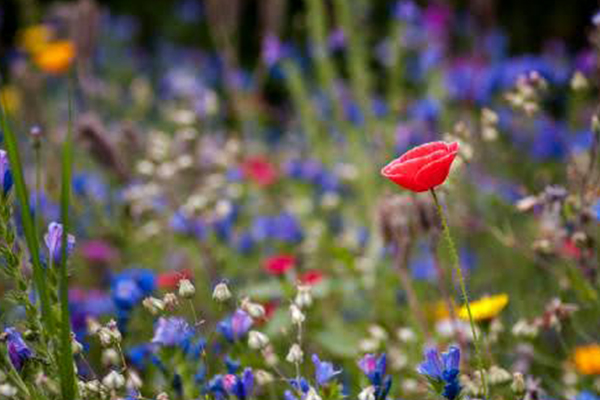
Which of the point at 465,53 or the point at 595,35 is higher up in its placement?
the point at 465,53

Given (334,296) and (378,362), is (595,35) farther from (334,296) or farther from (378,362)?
(334,296)

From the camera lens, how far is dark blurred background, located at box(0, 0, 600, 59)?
6098 millimetres

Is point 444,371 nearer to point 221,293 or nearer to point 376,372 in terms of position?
point 376,372

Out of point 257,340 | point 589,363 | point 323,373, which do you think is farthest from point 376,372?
point 589,363

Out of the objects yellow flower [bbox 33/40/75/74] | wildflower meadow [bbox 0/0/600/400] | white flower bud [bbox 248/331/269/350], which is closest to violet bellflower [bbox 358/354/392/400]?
wildflower meadow [bbox 0/0/600/400]

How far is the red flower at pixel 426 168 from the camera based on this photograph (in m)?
1.21

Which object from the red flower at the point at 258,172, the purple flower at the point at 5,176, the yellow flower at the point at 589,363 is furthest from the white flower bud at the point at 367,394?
the red flower at the point at 258,172

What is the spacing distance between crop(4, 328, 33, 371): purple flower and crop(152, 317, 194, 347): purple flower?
21 centimetres

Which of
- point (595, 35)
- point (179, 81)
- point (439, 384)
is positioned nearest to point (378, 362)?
point (439, 384)

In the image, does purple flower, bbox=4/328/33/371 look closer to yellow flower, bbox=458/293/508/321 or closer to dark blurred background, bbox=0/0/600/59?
→ yellow flower, bbox=458/293/508/321

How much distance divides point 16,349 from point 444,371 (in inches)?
22.8

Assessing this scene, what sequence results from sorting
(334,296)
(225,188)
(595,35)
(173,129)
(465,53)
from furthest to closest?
(465,53), (173,129), (225,188), (334,296), (595,35)

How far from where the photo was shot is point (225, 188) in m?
3.27

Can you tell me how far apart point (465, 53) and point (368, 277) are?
3.43 m
